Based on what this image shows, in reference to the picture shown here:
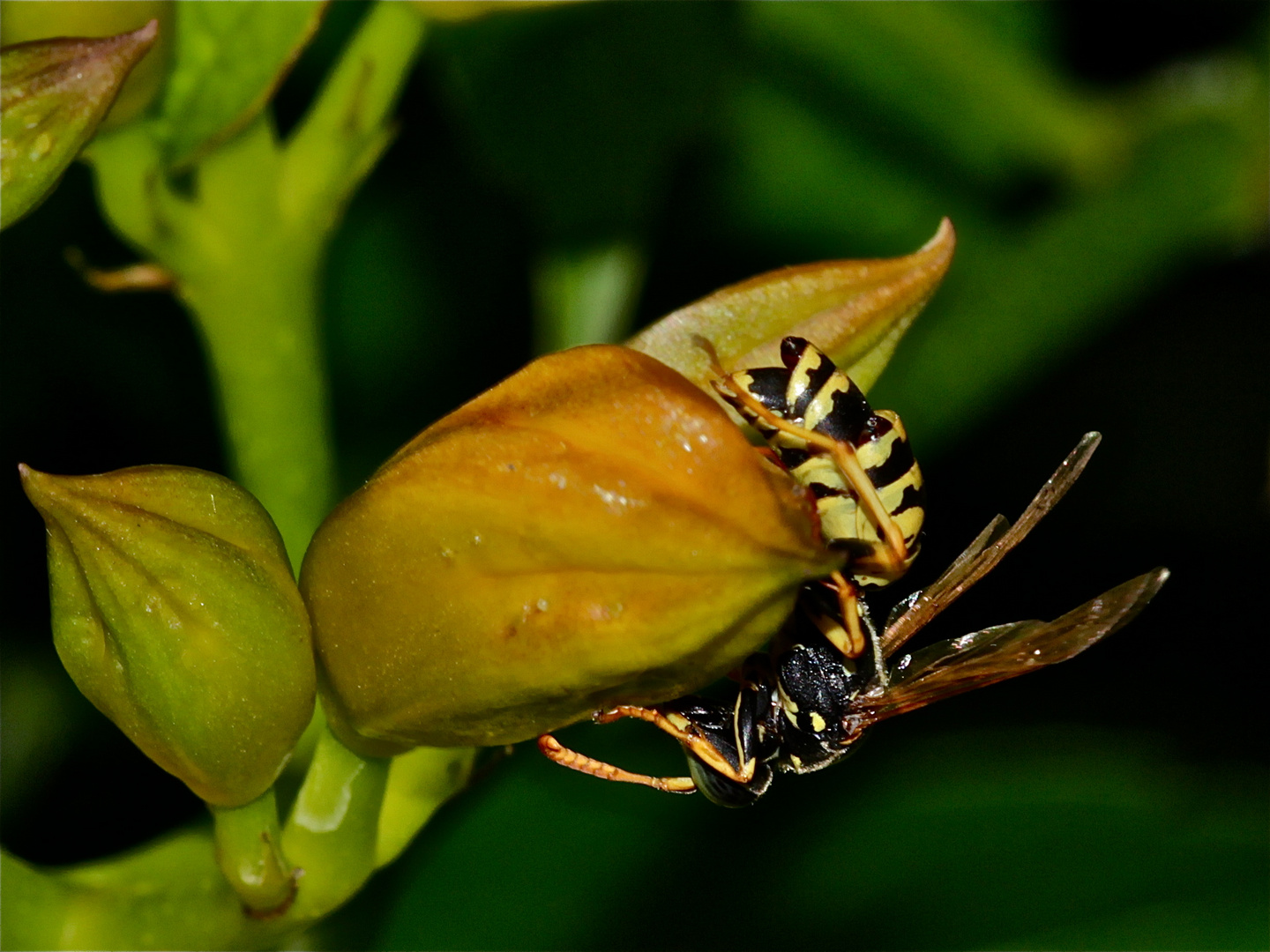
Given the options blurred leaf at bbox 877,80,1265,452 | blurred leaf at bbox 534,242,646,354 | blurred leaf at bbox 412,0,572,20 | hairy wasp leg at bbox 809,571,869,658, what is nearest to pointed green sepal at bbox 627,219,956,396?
hairy wasp leg at bbox 809,571,869,658

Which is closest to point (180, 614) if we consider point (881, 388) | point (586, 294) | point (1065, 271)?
point (586, 294)

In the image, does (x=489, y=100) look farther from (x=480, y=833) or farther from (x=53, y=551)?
(x=53, y=551)

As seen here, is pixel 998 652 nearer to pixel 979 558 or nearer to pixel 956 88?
pixel 979 558

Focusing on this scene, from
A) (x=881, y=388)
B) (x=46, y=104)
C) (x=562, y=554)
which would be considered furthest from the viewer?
(x=881, y=388)

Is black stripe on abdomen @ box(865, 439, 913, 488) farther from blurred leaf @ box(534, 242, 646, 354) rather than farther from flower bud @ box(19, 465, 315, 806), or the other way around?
blurred leaf @ box(534, 242, 646, 354)

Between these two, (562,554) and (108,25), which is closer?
(562,554)

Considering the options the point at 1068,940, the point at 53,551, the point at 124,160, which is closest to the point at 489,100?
the point at 124,160

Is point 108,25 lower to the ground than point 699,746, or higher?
higher
